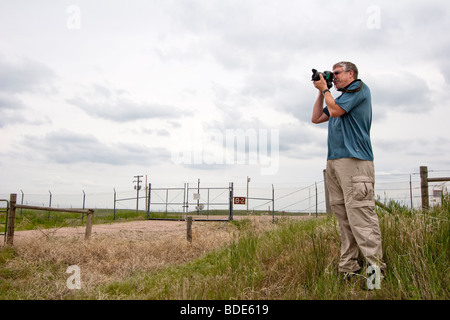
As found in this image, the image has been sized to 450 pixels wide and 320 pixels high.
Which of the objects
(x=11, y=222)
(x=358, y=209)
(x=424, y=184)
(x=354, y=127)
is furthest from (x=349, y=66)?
(x=11, y=222)

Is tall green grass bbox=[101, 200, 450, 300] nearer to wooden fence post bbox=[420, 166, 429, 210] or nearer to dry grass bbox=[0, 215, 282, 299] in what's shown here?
dry grass bbox=[0, 215, 282, 299]

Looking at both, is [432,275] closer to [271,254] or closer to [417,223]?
[417,223]

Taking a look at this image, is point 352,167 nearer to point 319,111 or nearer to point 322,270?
point 319,111

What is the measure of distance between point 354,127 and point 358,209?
0.74 meters

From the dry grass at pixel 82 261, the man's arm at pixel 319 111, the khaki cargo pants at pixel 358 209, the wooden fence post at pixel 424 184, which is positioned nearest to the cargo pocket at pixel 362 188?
the khaki cargo pants at pixel 358 209

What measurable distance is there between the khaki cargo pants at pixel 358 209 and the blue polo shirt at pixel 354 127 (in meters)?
0.08

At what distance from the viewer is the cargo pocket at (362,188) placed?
3.12m

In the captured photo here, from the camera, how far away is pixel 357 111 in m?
3.34

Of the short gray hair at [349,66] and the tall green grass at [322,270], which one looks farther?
the short gray hair at [349,66]

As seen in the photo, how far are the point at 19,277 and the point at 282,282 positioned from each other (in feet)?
15.2

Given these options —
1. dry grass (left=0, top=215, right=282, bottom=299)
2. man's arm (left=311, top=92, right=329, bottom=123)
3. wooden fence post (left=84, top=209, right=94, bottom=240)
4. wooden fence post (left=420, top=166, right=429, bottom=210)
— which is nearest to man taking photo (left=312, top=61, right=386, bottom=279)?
man's arm (left=311, top=92, right=329, bottom=123)

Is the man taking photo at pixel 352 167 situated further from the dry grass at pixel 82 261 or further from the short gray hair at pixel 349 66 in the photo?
the dry grass at pixel 82 261

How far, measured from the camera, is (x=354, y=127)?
131 inches
